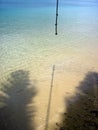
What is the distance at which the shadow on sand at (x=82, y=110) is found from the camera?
24.2 ft

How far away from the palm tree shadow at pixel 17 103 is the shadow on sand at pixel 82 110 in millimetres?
1326

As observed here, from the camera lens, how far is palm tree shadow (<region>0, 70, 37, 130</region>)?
25.3 ft

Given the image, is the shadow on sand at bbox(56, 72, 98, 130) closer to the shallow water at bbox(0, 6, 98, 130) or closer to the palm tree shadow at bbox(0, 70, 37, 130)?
the shallow water at bbox(0, 6, 98, 130)

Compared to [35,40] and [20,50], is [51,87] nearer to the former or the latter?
[20,50]

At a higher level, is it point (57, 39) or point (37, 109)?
point (37, 109)

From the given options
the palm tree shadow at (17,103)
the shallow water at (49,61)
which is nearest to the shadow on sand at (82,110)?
the shallow water at (49,61)

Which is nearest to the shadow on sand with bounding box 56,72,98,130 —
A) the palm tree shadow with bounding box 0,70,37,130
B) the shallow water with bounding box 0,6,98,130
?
the shallow water with bounding box 0,6,98,130

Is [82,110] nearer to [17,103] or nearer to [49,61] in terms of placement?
[17,103]

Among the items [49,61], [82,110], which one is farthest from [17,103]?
[49,61]

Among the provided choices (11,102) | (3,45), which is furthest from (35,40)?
(11,102)

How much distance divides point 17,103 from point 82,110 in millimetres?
2765

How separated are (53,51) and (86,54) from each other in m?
2.71

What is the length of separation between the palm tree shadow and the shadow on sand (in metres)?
1.33

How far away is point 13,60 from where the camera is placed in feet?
50.2
